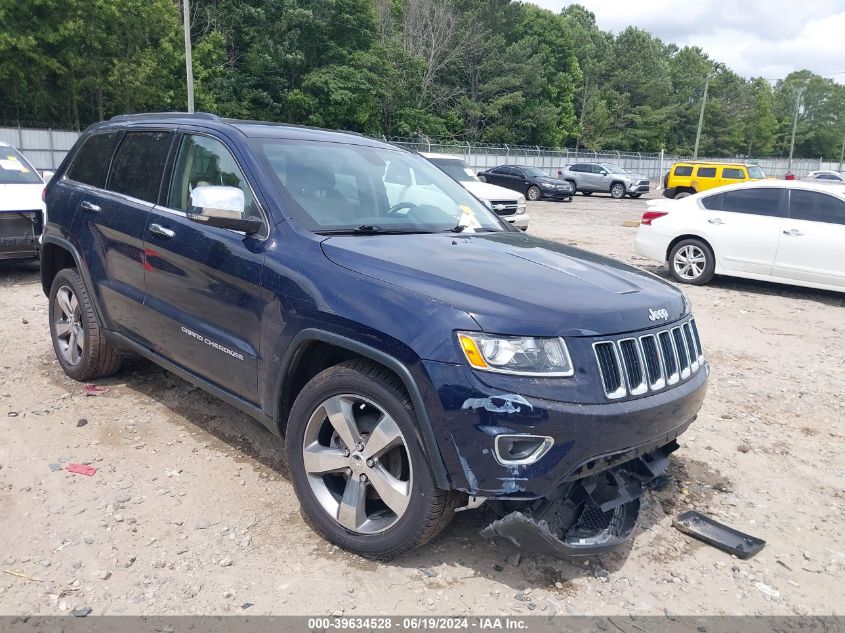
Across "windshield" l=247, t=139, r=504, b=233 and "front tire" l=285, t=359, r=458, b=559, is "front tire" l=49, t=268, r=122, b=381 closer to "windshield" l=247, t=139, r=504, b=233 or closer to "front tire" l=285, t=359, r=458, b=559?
"windshield" l=247, t=139, r=504, b=233

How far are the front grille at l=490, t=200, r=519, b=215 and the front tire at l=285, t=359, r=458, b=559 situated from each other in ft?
34.2

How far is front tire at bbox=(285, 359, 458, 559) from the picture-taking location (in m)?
2.75

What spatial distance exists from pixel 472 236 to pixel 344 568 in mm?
1781

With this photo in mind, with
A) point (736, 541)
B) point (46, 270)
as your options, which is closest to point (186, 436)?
point (46, 270)

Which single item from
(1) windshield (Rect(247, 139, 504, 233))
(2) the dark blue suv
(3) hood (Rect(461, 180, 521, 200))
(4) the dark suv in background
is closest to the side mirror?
(2) the dark blue suv

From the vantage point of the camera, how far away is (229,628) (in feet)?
8.61

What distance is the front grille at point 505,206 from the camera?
1314cm

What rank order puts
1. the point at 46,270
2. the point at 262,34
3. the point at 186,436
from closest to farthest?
the point at 186,436
the point at 46,270
the point at 262,34

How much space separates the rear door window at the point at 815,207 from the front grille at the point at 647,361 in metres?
7.25

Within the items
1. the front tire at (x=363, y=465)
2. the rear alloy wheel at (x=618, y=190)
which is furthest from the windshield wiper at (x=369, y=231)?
the rear alloy wheel at (x=618, y=190)

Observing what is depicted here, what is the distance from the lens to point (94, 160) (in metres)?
4.90

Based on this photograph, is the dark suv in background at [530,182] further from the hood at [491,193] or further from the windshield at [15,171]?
the windshield at [15,171]

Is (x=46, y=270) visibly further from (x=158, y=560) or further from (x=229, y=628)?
(x=229, y=628)

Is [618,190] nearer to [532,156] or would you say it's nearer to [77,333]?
[532,156]
